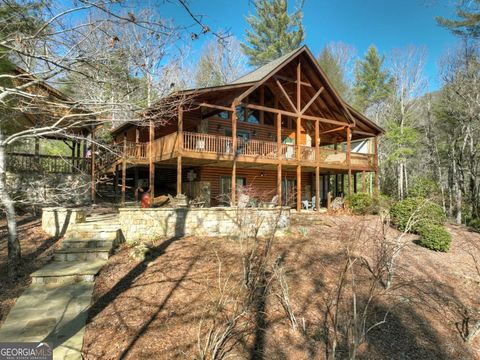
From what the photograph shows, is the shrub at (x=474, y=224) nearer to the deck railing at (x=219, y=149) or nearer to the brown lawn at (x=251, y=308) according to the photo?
the deck railing at (x=219, y=149)

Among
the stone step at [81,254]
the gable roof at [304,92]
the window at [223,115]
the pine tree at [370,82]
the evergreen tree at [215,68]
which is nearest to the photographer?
the stone step at [81,254]

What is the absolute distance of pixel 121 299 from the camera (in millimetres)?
6062

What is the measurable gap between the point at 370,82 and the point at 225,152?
2756cm

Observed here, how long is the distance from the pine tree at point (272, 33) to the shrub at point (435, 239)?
993 inches

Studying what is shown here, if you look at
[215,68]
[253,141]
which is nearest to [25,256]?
[253,141]

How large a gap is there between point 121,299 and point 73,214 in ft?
15.1

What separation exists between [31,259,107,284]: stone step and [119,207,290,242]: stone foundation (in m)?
2.28

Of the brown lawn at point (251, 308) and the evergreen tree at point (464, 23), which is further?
the evergreen tree at point (464, 23)

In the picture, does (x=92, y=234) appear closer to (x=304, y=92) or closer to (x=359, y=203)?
(x=359, y=203)

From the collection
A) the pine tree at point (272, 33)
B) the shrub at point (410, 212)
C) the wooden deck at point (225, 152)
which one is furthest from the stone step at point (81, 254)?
the pine tree at point (272, 33)

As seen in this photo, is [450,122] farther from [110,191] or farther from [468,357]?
[110,191]

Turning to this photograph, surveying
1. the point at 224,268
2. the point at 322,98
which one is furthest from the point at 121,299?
the point at 322,98

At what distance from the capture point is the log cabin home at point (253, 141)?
14578 millimetres

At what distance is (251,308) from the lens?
6051 mm
